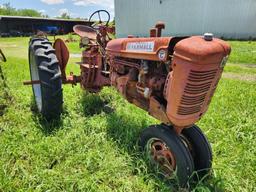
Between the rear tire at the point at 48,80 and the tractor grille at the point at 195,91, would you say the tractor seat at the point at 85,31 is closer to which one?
the rear tire at the point at 48,80

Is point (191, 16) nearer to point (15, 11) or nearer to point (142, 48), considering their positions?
point (142, 48)

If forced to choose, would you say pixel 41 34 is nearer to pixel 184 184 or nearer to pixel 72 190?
pixel 72 190

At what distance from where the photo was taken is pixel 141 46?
8.11 ft

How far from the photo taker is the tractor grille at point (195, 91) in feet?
6.24

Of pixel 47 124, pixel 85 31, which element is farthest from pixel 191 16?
pixel 47 124

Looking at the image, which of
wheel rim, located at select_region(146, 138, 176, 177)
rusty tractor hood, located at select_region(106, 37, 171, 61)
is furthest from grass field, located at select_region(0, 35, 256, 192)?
rusty tractor hood, located at select_region(106, 37, 171, 61)

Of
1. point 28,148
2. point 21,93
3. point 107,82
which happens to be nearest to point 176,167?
point 28,148

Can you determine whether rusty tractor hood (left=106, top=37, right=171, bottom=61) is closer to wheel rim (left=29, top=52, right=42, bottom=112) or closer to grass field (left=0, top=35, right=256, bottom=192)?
grass field (left=0, top=35, right=256, bottom=192)

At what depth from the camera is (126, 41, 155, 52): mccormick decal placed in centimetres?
234

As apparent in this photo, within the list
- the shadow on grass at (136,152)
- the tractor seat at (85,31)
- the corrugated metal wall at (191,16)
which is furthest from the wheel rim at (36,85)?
the corrugated metal wall at (191,16)

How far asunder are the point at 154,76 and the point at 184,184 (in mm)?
1052

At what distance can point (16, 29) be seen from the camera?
38.4 m

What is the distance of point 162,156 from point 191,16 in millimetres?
A: 18204

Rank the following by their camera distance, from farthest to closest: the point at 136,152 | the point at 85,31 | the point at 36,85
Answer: the point at 85,31
the point at 36,85
the point at 136,152
